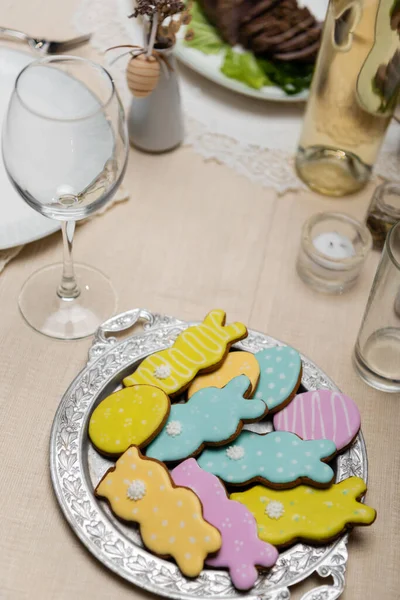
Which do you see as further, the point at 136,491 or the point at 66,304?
the point at 66,304

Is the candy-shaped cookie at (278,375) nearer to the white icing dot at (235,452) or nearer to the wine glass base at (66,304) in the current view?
the white icing dot at (235,452)

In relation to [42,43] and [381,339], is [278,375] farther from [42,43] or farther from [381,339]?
[42,43]

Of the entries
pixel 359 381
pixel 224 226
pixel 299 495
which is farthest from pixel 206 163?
pixel 299 495

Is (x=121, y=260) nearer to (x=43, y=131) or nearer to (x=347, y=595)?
(x=43, y=131)

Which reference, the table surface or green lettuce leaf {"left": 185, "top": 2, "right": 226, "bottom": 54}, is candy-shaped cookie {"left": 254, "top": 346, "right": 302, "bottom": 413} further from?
green lettuce leaf {"left": 185, "top": 2, "right": 226, "bottom": 54}

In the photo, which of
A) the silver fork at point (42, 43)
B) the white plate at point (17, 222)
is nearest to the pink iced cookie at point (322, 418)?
the white plate at point (17, 222)

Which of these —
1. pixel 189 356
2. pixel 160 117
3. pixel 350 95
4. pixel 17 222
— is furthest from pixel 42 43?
pixel 189 356
